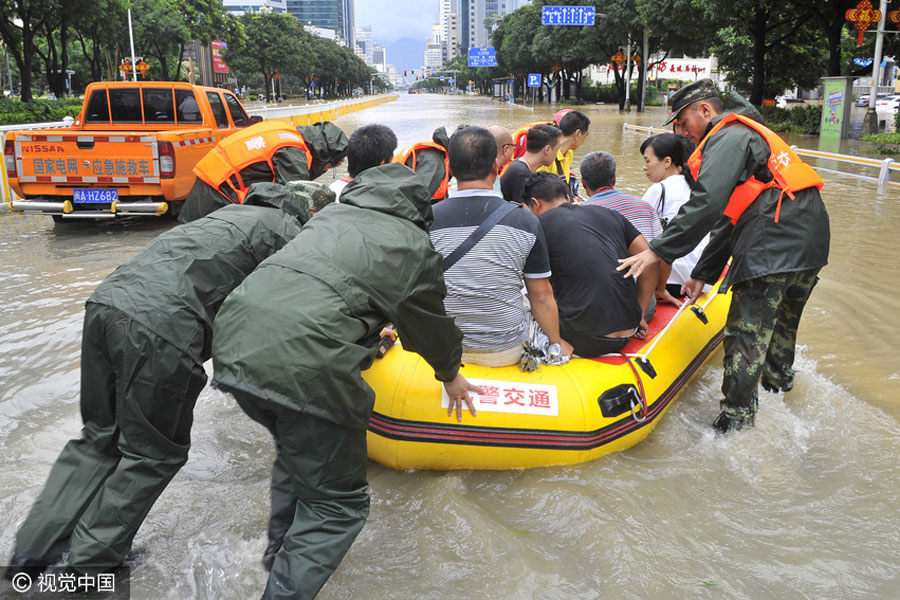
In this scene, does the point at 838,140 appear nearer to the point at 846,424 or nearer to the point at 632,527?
the point at 846,424

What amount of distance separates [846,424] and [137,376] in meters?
3.93

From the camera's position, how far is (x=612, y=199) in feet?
14.7

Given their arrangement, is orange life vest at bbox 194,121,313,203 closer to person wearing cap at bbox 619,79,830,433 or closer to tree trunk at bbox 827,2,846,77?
person wearing cap at bbox 619,79,830,433

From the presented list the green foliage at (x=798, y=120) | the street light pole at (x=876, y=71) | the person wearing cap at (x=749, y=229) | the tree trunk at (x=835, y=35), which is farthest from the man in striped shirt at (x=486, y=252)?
the green foliage at (x=798, y=120)

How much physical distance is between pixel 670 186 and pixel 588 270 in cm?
148

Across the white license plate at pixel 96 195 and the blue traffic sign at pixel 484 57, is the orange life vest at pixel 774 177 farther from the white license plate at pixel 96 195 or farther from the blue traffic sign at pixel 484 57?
the blue traffic sign at pixel 484 57

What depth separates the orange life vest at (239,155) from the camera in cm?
460

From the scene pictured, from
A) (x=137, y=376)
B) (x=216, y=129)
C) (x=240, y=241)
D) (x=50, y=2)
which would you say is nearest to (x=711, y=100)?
(x=240, y=241)

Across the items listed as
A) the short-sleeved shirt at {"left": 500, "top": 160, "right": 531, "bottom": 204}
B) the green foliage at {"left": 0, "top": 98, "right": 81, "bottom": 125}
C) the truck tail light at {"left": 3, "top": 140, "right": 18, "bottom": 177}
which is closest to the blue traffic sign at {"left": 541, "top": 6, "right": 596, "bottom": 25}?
the green foliage at {"left": 0, "top": 98, "right": 81, "bottom": 125}

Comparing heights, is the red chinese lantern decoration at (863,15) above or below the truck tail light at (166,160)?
above

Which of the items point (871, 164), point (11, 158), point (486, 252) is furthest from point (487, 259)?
point (871, 164)

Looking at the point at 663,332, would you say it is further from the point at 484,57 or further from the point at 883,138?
the point at 484,57

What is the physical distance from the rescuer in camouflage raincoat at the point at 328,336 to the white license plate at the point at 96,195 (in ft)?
23.5

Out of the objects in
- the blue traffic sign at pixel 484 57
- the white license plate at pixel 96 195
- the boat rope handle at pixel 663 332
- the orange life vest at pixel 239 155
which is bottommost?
the boat rope handle at pixel 663 332
